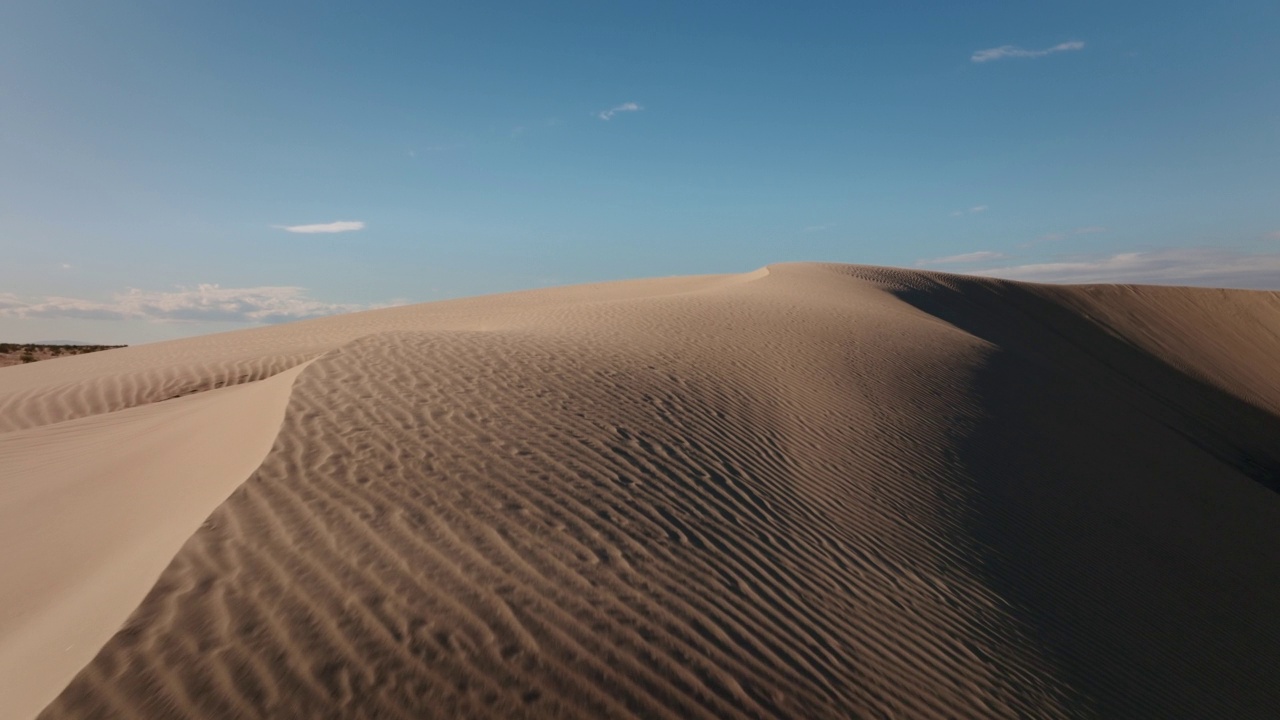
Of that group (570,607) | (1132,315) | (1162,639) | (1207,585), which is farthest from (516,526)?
(1132,315)

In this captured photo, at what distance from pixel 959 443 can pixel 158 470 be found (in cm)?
958

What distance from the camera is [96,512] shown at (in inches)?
260

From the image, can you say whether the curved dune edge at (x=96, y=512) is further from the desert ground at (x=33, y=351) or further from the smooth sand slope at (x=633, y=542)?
the desert ground at (x=33, y=351)

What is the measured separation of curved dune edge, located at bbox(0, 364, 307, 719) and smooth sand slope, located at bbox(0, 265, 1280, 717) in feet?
0.14

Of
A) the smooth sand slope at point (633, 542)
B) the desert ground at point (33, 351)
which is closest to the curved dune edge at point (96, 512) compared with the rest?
the smooth sand slope at point (633, 542)

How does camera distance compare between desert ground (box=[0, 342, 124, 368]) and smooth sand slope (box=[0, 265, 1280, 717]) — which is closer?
smooth sand slope (box=[0, 265, 1280, 717])

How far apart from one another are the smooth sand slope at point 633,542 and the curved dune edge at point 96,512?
4cm

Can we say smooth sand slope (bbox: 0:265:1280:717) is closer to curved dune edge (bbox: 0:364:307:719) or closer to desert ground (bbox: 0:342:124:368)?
curved dune edge (bbox: 0:364:307:719)

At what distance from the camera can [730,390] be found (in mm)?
9883

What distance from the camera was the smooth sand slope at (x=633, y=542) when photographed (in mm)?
4082

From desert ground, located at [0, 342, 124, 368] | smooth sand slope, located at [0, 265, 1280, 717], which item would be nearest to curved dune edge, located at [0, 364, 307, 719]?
smooth sand slope, located at [0, 265, 1280, 717]

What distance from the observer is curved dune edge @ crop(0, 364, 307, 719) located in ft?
13.6

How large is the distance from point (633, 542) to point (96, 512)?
4990 mm

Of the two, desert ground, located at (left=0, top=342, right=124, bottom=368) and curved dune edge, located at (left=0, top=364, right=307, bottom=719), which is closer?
curved dune edge, located at (left=0, top=364, right=307, bottom=719)
